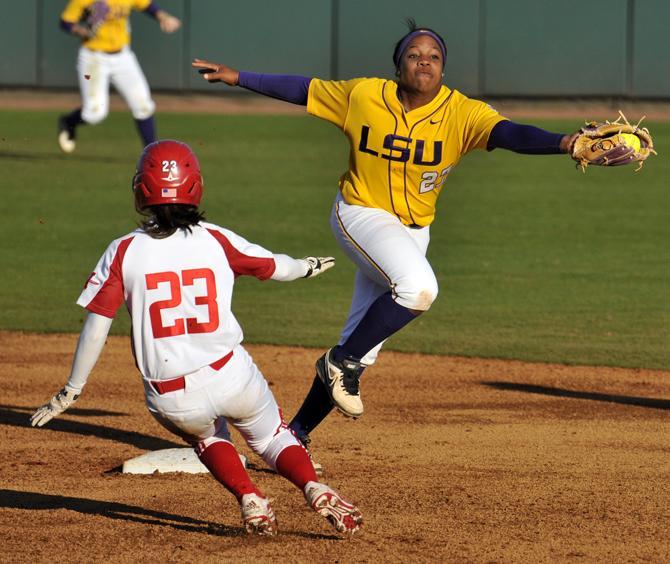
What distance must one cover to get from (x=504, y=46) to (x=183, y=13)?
6.89 m

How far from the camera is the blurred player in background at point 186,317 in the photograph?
183 inches

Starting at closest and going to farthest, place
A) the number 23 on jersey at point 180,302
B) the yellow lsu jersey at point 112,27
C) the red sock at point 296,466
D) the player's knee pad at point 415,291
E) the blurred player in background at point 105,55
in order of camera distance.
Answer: the number 23 on jersey at point 180,302, the red sock at point 296,466, the player's knee pad at point 415,291, the blurred player in background at point 105,55, the yellow lsu jersey at point 112,27

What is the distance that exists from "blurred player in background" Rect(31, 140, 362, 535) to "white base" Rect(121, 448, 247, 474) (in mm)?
1343

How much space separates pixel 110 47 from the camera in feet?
57.4

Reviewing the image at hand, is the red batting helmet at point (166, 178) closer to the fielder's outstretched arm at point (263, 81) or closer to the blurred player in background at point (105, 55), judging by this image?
the fielder's outstretched arm at point (263, 81)

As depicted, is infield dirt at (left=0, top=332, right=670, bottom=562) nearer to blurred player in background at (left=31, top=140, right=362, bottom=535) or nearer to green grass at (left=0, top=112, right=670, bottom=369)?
blurred player in background at (left=31, top=140, right=362, bottom=535)

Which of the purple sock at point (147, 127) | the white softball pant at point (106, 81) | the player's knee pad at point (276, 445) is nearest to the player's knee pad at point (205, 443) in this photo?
the player's knee pad at point (276, 445)

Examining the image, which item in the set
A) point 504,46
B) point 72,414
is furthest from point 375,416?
point 504,46

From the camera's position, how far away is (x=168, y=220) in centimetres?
470

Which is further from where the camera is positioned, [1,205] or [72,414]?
[1,205]

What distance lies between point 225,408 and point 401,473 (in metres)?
1.64

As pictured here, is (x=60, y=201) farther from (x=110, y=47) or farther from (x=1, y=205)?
(x=110, y=47)

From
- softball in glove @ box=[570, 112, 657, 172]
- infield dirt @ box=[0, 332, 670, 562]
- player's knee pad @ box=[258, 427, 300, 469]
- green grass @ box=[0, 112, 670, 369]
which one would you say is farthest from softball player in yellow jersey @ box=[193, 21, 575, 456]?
green grass @ box=[0, 112, 670, 369]

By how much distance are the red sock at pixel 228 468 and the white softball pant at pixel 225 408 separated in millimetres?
37
